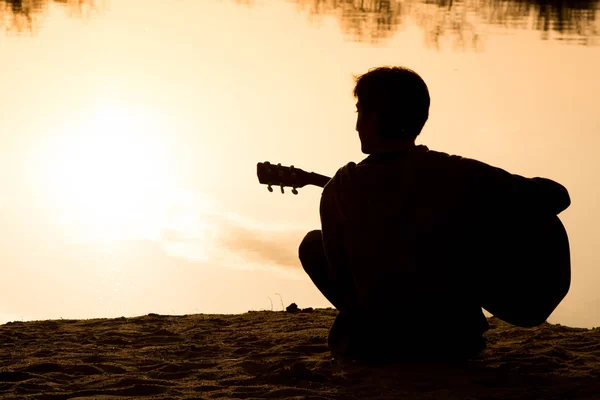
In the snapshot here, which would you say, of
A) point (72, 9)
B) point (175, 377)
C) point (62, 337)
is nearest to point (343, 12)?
point (72, 9)

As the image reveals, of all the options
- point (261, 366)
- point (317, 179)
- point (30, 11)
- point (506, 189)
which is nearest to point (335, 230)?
point (317, 179)

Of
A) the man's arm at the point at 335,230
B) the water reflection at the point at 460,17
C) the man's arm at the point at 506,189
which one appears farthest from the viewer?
the water reflection at the point at 460,17

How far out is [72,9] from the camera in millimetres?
20594

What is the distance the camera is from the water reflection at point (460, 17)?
1908 centimetres

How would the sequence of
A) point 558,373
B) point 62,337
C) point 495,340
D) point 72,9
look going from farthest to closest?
point 72,9
point 62,337
point 495,340
point 558,373

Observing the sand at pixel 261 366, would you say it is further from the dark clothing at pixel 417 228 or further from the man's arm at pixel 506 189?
the man's arm at pixel 506 189

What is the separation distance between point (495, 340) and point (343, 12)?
1483cm

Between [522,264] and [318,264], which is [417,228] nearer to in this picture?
[522,264]

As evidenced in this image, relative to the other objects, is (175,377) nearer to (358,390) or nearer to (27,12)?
(358,390)

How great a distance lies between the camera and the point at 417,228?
5.22 meters

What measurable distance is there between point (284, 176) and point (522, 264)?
1.43m

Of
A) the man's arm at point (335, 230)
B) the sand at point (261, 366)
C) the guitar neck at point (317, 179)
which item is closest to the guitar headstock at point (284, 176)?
the guitar neck at point (317, 179)

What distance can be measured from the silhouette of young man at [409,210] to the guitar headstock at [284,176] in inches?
16.9

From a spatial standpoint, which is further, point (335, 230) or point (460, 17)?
point (460, 17)
